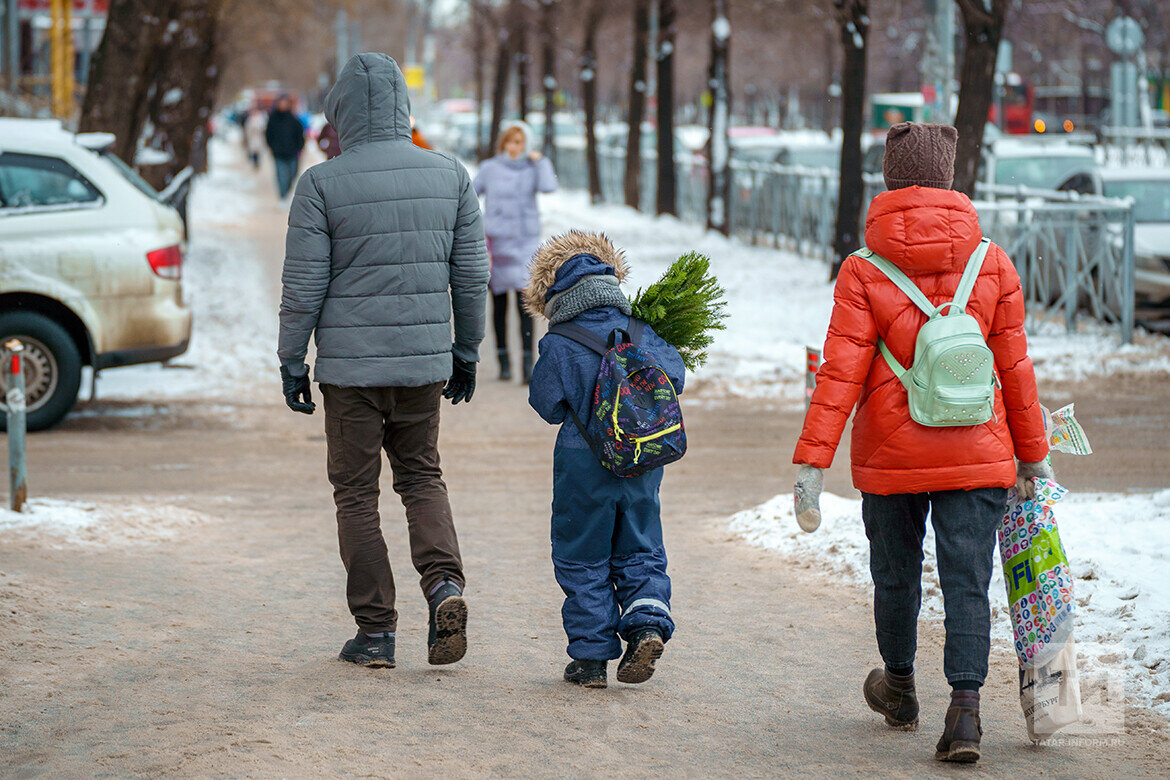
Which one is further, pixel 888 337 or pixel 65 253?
pixel 65 253

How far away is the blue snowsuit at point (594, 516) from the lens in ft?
15.4

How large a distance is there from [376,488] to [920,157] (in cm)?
206

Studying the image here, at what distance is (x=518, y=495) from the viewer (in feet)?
27.4

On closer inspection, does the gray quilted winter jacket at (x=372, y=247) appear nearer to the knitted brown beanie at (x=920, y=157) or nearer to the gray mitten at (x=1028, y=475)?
the knitted brown beanie at (x=920, y=157)

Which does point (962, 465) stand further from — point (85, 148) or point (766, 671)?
point (85, 148)

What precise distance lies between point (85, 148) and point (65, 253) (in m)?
0.77

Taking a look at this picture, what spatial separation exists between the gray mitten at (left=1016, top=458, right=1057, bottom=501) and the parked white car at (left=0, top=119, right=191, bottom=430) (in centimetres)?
687

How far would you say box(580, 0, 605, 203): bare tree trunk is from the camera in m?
31.5

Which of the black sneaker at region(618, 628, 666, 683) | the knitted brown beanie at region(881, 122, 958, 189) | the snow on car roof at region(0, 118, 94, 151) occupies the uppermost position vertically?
the snow on car roof at region(0, 118, 94, 151)

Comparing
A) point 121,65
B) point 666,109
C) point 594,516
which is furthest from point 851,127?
point 594,516

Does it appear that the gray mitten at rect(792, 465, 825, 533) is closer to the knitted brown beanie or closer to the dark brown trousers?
the knitted brown beanie

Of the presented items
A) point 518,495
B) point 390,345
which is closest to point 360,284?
point 390,345

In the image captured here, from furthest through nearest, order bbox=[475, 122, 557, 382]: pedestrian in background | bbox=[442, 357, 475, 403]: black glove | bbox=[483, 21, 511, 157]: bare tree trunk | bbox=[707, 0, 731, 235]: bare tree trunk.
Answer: bbox=[483, 21, 511, 157]: bare tree trunk, bbox=[707, 0, 731, 235]: bare tree trunk, bbox=[475, 122, 557, 382]: pedestrian in background, bbox=[442, 357, 475, 403]: black glove

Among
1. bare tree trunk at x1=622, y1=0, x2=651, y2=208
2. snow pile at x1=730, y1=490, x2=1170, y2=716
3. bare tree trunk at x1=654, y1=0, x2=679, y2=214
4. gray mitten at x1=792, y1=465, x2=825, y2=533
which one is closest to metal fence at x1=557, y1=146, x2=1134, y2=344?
snow pile at x1=730, y1=490, x2=1170, y2=716
